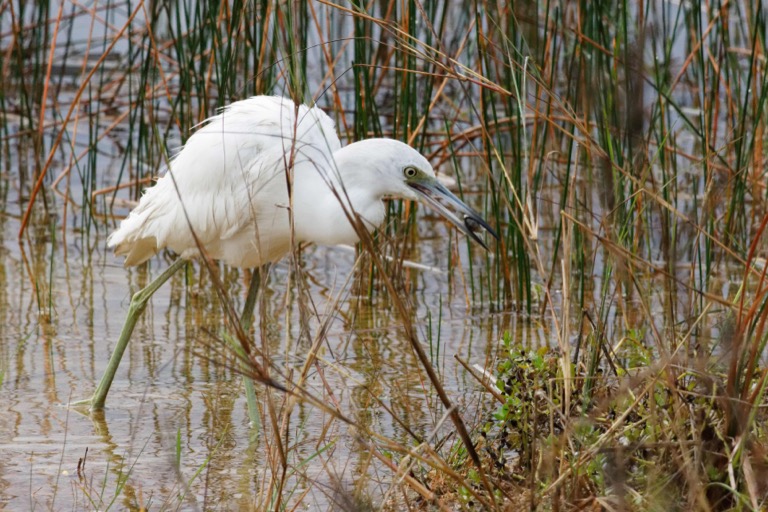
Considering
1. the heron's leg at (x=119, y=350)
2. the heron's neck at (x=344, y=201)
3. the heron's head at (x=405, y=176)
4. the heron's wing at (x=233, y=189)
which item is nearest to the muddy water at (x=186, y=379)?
the heron's leg at (x=119, y=350)

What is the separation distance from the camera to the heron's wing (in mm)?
3959

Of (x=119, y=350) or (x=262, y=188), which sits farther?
(x=119, y=350)

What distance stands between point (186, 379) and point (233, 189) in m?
0.72

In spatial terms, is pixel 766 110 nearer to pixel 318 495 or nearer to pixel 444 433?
pixel 444 433

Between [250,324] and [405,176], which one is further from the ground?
[405,176]

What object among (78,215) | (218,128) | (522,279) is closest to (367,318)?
(522,279)

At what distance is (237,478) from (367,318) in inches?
72.1

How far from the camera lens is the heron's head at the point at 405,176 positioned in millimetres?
3635

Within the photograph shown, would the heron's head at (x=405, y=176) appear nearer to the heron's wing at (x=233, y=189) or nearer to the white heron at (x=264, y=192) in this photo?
the white heron at (x=264, y=192)

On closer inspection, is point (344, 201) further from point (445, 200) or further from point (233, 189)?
point (233, 189)

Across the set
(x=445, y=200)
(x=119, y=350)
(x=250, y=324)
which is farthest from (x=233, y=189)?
(x=445, y=200)

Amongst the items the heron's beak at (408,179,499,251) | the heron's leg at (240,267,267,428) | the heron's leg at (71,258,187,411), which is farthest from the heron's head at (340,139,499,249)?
the heron's leg at (71,258,187,411)

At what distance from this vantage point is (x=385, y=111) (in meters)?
8.95

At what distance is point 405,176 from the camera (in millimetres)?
3678
